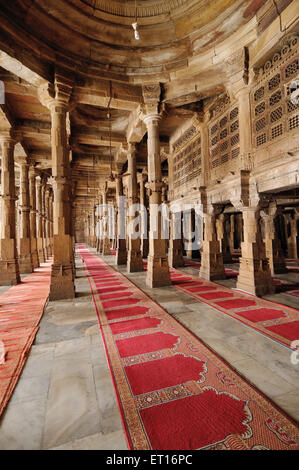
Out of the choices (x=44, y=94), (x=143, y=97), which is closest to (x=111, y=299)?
(x=44, y=94)

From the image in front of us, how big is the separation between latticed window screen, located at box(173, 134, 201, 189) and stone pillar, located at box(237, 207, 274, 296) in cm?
332

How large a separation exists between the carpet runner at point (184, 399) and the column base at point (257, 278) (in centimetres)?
314

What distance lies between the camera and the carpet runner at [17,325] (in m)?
2.63

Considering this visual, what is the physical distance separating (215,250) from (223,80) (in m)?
5.39

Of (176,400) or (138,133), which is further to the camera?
(138,133)

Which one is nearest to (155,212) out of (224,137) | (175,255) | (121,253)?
(224,137)

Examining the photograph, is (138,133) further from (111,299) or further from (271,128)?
(111,299)

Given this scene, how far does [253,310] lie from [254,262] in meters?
1.72

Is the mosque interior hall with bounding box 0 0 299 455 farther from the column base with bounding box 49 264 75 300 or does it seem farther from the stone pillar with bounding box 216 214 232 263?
the stone pillar with bounding box 216 214 232 263

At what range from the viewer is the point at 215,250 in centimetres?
818

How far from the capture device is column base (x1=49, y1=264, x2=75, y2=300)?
5906mm

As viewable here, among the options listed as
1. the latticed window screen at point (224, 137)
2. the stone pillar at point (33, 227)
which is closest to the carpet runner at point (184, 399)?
the latticed window screen at point (224, 137)

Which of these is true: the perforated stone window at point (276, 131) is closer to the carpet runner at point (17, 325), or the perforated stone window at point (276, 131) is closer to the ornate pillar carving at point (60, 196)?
the ornate pillar carving at point (60, 196)

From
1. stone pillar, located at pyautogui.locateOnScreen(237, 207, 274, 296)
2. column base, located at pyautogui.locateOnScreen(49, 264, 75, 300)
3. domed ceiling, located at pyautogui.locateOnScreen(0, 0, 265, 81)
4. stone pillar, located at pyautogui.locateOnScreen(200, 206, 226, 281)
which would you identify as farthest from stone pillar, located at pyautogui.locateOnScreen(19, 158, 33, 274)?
stone pillar, located at pyautogui.locateOnScreen(237, 207, 274, 296)
